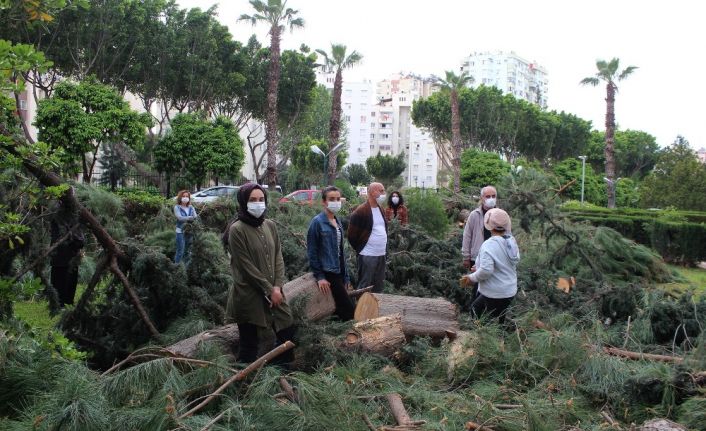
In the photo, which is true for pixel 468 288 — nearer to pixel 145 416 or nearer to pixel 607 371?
pixel 607 371

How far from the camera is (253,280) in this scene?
195 inches

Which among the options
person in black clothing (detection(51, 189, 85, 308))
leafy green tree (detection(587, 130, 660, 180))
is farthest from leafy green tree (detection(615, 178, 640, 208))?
person in black clothing (detection(51, 189, 85, 308))

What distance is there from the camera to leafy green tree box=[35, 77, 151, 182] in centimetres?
2339

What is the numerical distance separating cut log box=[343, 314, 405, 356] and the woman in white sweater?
848 mm

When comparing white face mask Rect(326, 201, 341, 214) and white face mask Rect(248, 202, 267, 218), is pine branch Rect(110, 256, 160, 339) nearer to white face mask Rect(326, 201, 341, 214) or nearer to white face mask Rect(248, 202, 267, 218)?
white face mask Rect(248, 202, 267, 218)

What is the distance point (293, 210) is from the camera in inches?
479

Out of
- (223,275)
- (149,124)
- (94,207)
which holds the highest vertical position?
(149,124)

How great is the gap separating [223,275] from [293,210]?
18.3 feet

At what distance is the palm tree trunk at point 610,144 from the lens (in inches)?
1325

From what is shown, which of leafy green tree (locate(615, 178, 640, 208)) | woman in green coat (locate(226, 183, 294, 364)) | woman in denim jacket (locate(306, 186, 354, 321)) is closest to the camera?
woman in green coat (locate(226, 183, 294, 364))

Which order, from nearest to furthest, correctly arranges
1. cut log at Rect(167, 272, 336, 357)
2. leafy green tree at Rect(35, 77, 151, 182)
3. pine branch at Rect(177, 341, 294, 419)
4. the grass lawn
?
1. pine branch at Rect(177, 341, 294, 419)
2. cut log at Rect(167, 272, 336, 357)
3. the grass lawn
4. leafy green tree at Rect(35, 77, 151, 182)

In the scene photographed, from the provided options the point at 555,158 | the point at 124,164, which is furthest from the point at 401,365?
the point at 555,158

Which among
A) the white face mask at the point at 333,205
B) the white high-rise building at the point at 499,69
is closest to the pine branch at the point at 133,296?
the white face mask at the point at 333,205

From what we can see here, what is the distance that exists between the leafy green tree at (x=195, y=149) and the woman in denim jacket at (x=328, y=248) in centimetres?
2548
